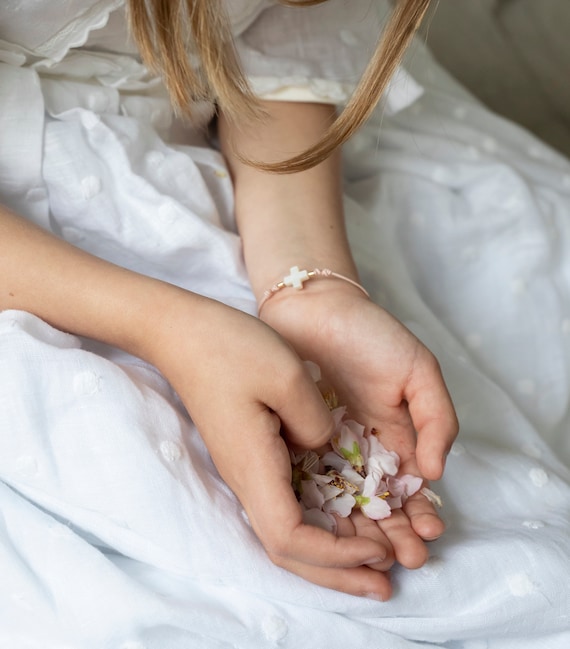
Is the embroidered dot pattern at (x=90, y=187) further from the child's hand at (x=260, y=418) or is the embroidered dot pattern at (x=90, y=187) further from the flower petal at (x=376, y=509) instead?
the flower petal at (x=376, y=509)

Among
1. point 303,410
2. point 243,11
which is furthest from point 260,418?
point 243,11

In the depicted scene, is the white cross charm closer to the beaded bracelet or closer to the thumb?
the beaded bracelet

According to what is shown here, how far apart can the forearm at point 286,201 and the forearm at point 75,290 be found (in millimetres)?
148

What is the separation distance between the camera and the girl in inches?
24.1

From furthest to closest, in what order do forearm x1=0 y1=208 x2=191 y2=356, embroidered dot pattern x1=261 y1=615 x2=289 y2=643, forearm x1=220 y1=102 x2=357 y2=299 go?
forearm x1=220 y1=102 x2=357 y2=299
forearm x1=0 y1=208 x2=191 y2=356
embroidered dot pattern x1=261 y1=615 x2=289 y2=643

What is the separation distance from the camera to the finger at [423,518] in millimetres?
620

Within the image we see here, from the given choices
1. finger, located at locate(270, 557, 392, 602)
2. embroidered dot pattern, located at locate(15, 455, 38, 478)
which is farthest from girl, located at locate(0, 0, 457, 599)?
embroidered dot pattern, located at locate(15, 455, 38, 478)

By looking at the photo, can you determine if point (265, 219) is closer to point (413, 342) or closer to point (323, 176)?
point (323, 176)

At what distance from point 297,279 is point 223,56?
0.63 ft

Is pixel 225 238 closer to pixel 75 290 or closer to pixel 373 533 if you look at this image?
pixel 75 290

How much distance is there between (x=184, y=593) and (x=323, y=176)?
0.45m

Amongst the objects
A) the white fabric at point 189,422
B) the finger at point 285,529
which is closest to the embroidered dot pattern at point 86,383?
the white fabric at point 189,422

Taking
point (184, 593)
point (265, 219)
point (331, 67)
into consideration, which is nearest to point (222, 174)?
point (265, 219)

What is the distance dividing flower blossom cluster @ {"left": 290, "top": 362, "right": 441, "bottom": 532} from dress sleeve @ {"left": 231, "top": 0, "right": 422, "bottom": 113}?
0.37 meters
